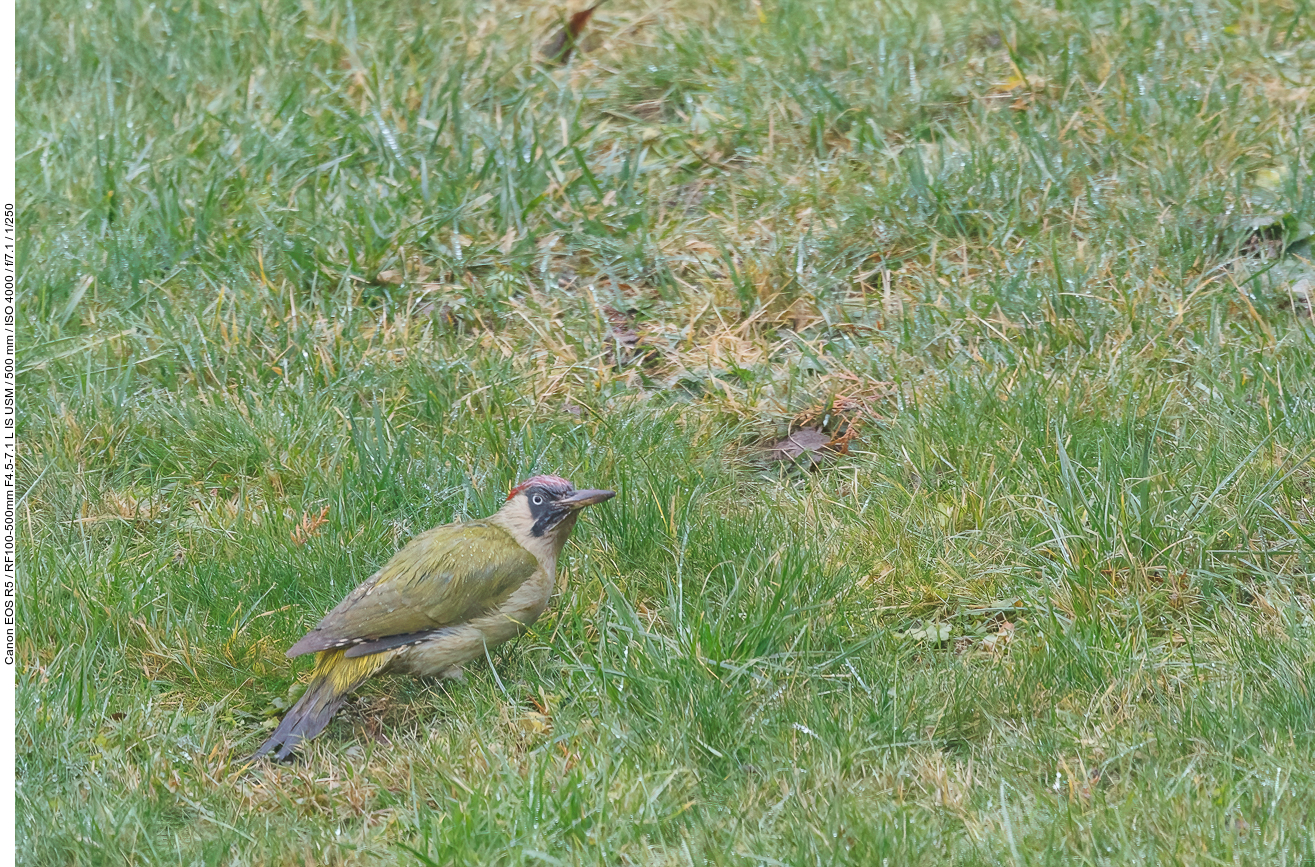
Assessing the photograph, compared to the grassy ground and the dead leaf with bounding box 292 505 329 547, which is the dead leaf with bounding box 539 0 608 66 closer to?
the grassy ground

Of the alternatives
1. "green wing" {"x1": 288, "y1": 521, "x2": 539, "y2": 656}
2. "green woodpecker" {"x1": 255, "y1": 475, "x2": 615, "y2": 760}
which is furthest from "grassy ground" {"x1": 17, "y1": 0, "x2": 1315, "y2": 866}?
"green wing" {"x1": 288, "y1": 521, "x2": 539, "y2": 656}

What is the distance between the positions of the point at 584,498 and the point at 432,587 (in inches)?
20.5

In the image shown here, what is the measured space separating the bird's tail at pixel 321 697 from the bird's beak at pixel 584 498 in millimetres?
690

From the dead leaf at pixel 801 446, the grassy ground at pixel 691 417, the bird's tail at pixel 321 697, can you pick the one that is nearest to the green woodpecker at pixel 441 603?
the bird's tail at pixel 321 697

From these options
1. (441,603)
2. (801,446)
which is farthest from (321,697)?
(801,446)

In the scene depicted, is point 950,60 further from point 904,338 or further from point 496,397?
point 496,397

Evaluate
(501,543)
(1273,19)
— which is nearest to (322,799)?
(501,543)

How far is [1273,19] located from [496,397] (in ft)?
13.9

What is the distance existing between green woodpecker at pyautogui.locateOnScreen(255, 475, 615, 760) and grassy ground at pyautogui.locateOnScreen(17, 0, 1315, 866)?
0.13 m

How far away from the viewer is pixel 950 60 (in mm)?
7152

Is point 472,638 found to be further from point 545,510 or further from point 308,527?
point 308,527

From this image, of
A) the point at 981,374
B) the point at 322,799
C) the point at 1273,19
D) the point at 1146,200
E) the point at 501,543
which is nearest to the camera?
the point at 322,799

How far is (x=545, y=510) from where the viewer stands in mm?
4566

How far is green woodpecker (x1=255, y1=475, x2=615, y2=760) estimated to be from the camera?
4.25 metres
